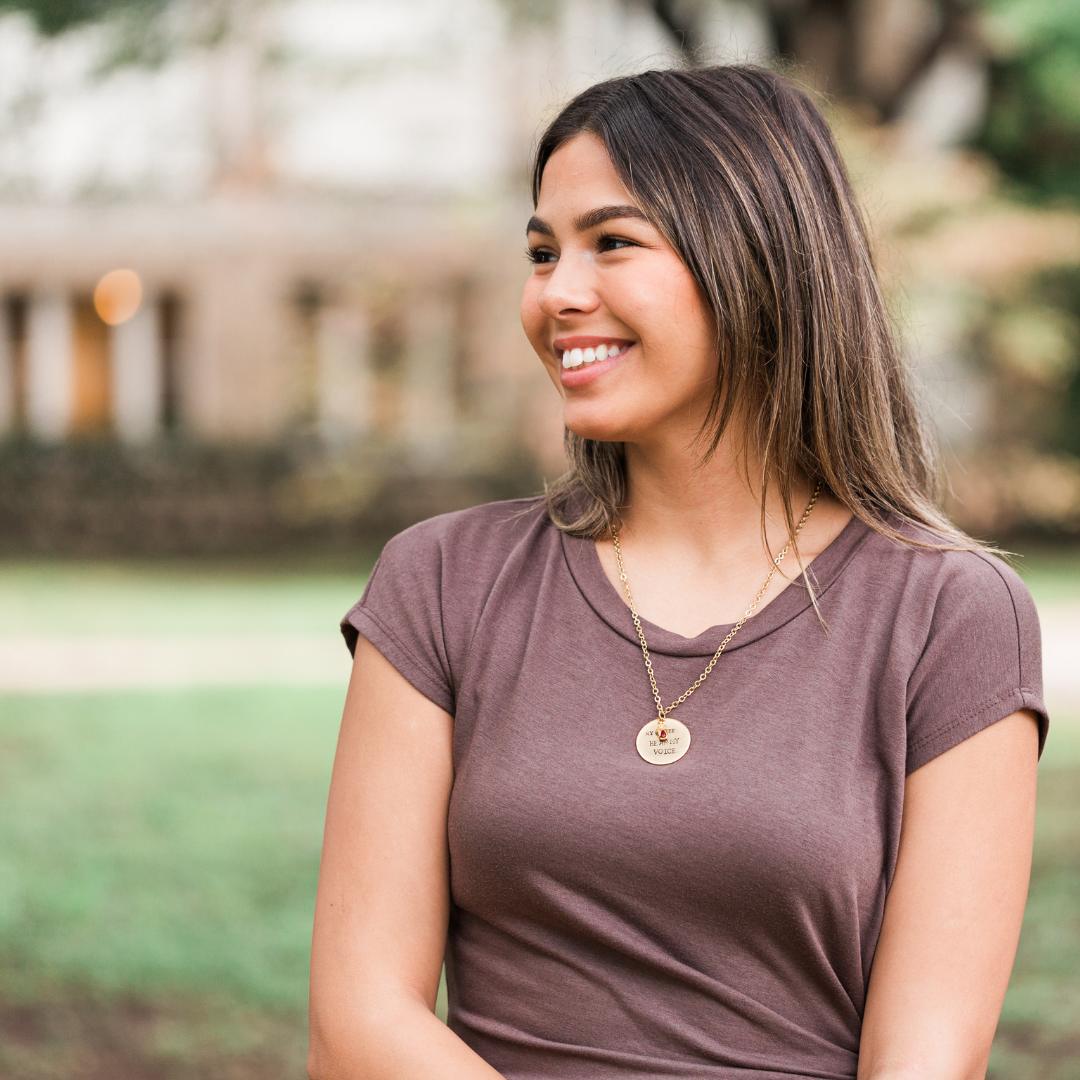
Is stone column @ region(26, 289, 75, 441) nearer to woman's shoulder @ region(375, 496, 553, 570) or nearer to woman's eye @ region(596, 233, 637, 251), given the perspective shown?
woman's shoulder @ region(375, 496, 553, 570)

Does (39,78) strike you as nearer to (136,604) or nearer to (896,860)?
(896,860)

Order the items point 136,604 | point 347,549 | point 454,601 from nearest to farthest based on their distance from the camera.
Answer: point 454,601, point 136,604, point 347,549

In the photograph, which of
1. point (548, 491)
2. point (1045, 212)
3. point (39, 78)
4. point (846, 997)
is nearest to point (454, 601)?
point (548, 491)

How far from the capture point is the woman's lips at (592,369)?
2092 mm

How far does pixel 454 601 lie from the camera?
211cm

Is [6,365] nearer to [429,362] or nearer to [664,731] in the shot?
[429,362]

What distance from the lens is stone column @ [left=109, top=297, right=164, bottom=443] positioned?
67.9ft

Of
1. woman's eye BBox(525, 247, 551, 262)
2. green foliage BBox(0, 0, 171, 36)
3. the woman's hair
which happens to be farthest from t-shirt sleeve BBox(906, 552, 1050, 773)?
green foliage BBox(0, 0, 171, 36)

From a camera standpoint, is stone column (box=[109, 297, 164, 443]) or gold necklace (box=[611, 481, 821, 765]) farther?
stone column (box=[109, 297, 164, 443])

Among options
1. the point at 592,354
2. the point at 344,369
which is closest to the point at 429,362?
the point at 344,369

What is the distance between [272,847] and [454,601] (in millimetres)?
4470

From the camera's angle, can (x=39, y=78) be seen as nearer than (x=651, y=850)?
No

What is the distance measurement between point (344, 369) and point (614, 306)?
17846mm

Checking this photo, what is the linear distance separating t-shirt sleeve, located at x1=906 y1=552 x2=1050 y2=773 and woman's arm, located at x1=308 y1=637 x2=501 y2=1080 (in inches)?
23.3
